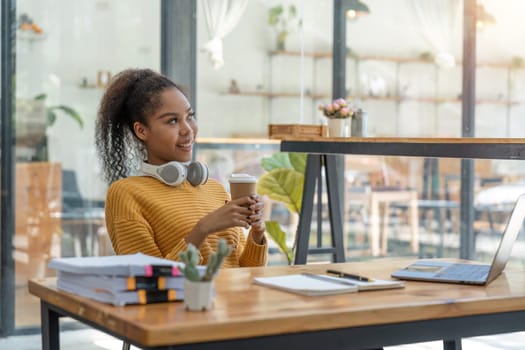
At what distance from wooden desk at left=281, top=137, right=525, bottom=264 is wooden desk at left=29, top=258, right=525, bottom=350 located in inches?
55.7

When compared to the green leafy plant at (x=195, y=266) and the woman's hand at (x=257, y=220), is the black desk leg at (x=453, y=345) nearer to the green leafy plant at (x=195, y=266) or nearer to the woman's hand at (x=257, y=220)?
the woman's hand at (x=257, y=220)

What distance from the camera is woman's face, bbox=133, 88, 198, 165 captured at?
9.36 feet

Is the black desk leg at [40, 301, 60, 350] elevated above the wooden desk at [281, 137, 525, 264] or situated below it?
below

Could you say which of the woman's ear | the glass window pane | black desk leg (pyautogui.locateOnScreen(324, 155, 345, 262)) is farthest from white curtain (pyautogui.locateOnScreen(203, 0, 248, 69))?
the woman's ear

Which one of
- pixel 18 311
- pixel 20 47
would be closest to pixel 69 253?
pixel 18 311

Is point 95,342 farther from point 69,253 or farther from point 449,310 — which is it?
point 449,310

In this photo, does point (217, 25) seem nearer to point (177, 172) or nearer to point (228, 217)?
point (177, 172)

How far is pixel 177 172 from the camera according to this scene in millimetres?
2773

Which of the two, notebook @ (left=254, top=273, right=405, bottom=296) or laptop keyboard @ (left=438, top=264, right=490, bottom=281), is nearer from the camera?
notebook @ (left=254, top=273, right=405, bottom=296)

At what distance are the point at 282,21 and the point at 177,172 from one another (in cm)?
321

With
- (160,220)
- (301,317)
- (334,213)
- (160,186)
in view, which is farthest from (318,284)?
(334,213)

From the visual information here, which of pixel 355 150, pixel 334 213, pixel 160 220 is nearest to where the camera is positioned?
pixel 160 220

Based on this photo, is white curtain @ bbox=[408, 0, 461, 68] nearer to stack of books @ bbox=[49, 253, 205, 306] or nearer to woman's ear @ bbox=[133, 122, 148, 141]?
woman's ear @ bbox=[133, 122, 148, 141]

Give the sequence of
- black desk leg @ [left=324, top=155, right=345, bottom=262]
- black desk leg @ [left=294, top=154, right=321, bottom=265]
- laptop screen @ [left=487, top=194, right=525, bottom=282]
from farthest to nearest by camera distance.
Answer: black desk leg @ [left=324, top=155, right=345, bottom=262] < black desk leg @ [left=294, top=154, right=321, bottom=265] < laptop screen @ [left=487, top=194, right=525, bottom=282]
